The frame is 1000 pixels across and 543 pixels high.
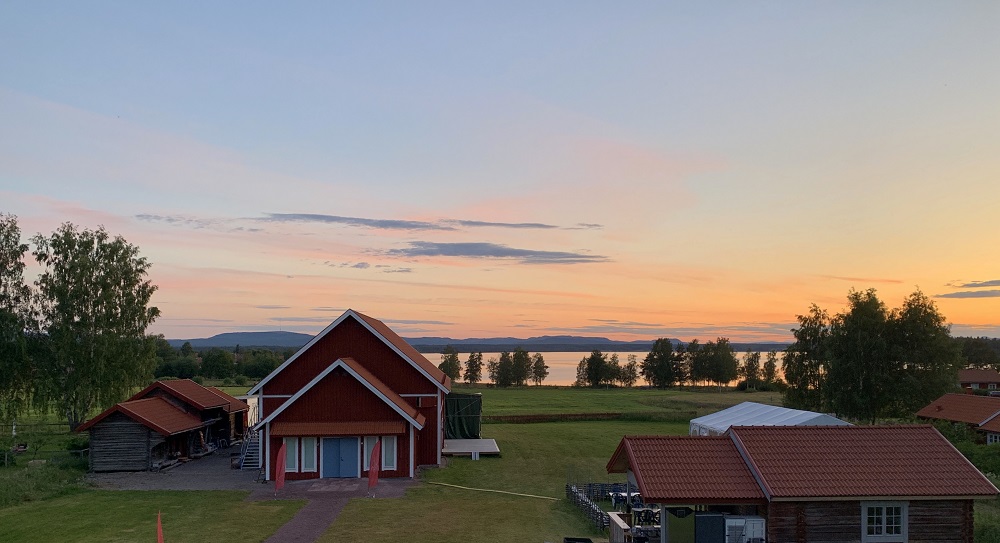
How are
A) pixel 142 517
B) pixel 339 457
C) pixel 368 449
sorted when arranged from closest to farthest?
pixel 142 517 → pixel 339 457 → pixel 368 449

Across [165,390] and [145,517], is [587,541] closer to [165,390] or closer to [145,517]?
[145,517]

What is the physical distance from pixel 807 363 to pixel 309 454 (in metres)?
39.7

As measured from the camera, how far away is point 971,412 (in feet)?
144

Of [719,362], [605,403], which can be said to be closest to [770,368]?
[719,362]

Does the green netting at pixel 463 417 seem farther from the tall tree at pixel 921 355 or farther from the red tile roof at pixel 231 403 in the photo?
the tall tree at pixel 921 355

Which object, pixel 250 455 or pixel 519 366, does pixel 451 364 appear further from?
pixel 250 455

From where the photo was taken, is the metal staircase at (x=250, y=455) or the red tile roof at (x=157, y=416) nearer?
the red tile roof at (x=157, y=416)

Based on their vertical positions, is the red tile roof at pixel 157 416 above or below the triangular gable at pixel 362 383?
below

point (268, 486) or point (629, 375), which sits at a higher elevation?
point (268, 486)

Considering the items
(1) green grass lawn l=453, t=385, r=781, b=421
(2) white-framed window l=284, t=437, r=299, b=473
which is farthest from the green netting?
(1) green grass lawn l=453, t=385, r=781, b=421

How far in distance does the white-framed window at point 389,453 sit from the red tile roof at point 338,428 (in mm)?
650

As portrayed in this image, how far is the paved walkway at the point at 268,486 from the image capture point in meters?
24.1

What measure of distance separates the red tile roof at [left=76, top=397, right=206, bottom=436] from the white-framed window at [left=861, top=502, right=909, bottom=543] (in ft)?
87.6

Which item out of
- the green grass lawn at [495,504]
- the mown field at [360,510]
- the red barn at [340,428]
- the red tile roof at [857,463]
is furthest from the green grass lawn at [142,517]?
the red tile roof at [857,463]
